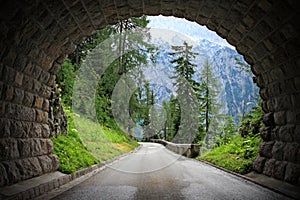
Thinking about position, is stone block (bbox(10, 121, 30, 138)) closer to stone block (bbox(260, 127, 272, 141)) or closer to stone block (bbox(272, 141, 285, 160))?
stone block (bbox(272, 141, 285, 160))

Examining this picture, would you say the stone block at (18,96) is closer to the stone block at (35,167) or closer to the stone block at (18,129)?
the stone block at (18,129)

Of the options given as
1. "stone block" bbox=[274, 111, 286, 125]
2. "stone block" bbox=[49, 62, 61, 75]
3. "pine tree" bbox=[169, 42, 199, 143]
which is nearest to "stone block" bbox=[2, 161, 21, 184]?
"stone block" bbox=[49, 62, 61, 75]

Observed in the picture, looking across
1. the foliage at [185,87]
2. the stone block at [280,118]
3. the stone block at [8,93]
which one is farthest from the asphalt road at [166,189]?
the foliage at [185,87]

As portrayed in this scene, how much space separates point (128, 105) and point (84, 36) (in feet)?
79.5

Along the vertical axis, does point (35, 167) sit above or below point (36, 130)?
below

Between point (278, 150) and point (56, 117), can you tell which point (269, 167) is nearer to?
point (278, 150)

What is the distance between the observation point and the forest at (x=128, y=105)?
14.1 meters

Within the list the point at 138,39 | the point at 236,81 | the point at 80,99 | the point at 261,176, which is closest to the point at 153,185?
the point at 261,176

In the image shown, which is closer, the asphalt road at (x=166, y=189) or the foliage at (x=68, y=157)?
the asphalt road at (x=166, y=189)

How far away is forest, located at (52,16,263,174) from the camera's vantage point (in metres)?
14.1

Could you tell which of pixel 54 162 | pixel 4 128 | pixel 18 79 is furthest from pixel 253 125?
pixel 4 128

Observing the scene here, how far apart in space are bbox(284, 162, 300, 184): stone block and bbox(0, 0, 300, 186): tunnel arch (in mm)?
25

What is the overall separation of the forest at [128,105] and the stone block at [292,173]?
2723 millimetres

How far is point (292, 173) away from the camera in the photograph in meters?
7.55
